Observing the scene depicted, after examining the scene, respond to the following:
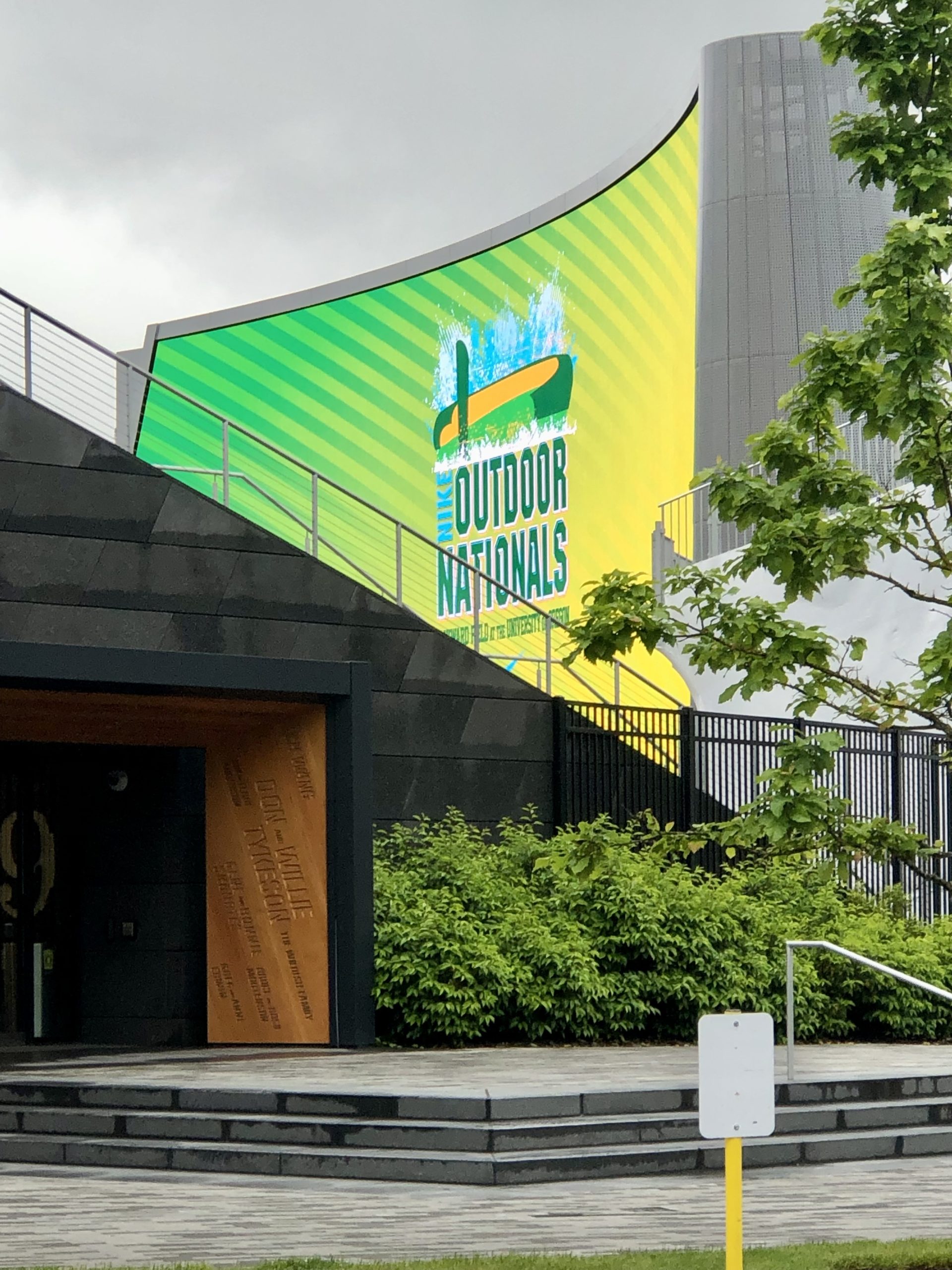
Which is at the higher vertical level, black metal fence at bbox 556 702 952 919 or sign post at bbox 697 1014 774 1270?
black metal fence at bbox 556 702 952 919

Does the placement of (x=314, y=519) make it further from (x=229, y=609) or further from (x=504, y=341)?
(x=504, y=341)

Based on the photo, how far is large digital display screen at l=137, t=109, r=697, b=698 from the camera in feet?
94.0

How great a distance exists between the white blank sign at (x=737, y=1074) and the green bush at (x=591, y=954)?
312 inches

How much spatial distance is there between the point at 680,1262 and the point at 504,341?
79.9 ft

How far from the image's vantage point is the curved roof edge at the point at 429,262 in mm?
29359

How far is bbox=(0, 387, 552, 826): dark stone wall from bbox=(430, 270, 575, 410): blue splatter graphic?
1370 cm

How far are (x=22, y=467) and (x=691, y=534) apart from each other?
1332 cm

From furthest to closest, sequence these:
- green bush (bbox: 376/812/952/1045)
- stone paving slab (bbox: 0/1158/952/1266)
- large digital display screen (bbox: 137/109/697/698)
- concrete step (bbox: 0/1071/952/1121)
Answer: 1. large digital display screen (bbox: 137/109/697/698)
2. green bush (bbox: 376/812/952/1045)
3. concrete step (bbox: 0/1071/952/1121)
4. stone paving slab (bbox: 0/1158/952/1266)

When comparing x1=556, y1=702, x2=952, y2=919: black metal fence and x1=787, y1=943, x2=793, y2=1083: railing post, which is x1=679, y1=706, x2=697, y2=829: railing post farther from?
x1=787, y1=943, x2=793, y2=1083: railing post

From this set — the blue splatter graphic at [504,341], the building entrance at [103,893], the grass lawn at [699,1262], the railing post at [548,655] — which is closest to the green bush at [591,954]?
the railing post at [548,655]

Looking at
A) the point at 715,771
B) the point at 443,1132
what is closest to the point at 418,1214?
the point at 443,1132

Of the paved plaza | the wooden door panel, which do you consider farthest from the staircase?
the wooden door panel

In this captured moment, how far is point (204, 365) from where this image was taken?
109ft

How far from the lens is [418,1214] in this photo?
8664mm
